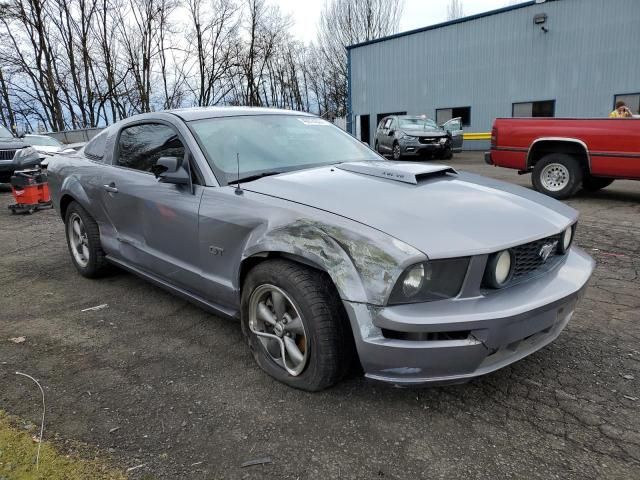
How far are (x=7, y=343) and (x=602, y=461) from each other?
3605 mm

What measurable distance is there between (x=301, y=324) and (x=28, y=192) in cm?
848

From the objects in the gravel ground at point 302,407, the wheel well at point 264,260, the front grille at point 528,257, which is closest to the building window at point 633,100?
the gravel ground at point 302,407

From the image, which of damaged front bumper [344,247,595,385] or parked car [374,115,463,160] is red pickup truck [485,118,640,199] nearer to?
damaged front bumper [344,247,595,385]

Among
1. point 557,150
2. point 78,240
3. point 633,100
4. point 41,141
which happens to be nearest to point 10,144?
point 41,141

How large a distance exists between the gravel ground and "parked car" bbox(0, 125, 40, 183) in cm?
931

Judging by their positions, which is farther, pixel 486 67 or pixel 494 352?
pixel 486 67

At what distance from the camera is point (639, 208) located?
25.0 feet

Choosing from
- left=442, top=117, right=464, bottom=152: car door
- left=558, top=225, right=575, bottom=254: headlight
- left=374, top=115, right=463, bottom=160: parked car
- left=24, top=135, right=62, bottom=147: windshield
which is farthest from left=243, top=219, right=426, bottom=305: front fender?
left=24, top=135, right=62, bottom=147: windshield

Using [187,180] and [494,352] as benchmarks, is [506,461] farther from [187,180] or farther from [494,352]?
[187,180]

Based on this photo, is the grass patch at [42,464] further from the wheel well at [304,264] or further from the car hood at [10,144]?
the car hood at [10,144]

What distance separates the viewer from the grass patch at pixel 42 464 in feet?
6.72

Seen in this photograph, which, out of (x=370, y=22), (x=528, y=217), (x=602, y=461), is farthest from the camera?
(x=370, y=22)

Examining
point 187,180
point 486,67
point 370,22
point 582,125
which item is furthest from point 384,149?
point 370,22

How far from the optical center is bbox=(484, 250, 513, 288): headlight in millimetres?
→ 2209
